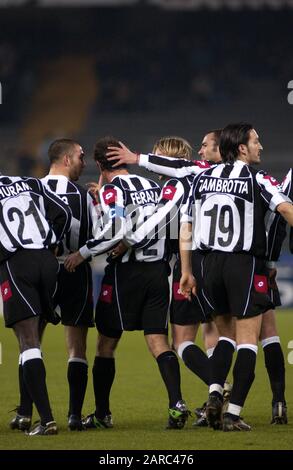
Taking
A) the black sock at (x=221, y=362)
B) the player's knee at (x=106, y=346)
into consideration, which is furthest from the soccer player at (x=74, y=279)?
the black sock at (x=221, y=362)

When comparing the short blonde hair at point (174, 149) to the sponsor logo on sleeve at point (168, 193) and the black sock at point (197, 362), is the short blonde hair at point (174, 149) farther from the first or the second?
the black sock at point (197, 362)

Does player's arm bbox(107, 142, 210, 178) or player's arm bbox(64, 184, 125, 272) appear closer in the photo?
player's arm bbox(64, 184, 125, 272)

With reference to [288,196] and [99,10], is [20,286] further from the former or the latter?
[99,10]

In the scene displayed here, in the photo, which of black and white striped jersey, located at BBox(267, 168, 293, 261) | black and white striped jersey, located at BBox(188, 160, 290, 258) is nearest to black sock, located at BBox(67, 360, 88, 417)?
black and white striped jersey, located at BBox(188, 160, 290, 258)

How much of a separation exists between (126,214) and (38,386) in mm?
1297

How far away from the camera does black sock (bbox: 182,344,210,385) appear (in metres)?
7.16

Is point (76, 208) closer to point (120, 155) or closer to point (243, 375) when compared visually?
point (120, 155)

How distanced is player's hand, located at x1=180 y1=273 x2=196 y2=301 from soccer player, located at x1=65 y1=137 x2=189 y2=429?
11.7 inches

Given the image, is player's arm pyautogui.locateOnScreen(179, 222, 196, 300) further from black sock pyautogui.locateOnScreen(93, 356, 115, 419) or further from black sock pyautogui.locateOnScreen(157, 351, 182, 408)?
black sock pyautogui.locateOnScreen(93, 356, 115, 419)

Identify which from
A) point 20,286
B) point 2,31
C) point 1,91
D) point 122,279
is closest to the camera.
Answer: point 20,286

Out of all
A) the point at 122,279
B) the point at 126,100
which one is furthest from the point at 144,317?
the point at 126,100

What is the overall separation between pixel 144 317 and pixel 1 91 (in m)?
21.4

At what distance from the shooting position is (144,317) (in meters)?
6.95

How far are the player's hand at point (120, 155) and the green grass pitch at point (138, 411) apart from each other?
5.79 feet
